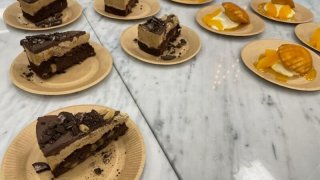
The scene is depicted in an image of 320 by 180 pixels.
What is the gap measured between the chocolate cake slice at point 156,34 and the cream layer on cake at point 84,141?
63 centimetres

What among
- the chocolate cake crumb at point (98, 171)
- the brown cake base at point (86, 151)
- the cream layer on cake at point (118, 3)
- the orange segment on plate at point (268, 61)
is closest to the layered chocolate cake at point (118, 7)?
the cream layer on cake at point (118, 3)

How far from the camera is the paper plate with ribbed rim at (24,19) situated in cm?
185

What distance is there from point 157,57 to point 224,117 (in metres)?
0.56

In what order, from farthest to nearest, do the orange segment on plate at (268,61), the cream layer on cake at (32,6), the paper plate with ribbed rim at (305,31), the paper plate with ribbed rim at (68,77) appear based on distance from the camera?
the paper plate with ribbed rim at (305,31) → the cream layer on cake at (32,6) → the orange segment on plate at (268,61) → the paper plate with ribbed rim at (68,77)

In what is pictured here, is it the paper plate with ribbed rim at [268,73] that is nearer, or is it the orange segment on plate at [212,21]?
the paper plate with ribbed rim at [268,73]

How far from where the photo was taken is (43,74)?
4.87ft

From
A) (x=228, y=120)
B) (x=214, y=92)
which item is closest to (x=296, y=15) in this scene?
(x=214, y=92)

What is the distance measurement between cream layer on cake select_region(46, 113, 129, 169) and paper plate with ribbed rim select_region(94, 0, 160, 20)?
1.06m

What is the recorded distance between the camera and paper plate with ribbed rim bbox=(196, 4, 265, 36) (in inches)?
76.9

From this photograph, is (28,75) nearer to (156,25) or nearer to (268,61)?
(156,25)

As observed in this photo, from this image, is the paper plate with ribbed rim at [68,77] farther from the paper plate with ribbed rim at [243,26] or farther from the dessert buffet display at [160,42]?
the paper plate with ribbed rim at [243,26]

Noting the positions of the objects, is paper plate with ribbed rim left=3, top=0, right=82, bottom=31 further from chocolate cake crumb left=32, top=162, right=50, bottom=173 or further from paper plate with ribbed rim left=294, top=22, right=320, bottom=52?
paper plate with ribbed rim left=294, top=22, right=320, bottom=52

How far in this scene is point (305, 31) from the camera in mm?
2014

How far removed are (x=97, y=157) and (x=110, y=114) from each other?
0.18 metres
